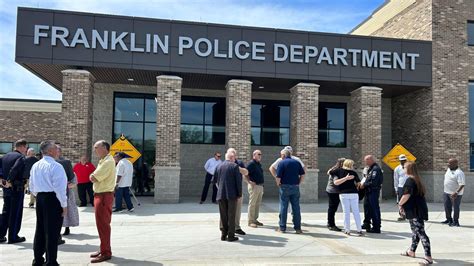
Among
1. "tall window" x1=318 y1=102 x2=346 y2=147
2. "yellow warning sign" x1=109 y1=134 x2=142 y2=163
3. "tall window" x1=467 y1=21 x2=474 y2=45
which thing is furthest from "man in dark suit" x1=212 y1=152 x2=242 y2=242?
"tall window" x1=467 y1=21 x2=474 y2=45

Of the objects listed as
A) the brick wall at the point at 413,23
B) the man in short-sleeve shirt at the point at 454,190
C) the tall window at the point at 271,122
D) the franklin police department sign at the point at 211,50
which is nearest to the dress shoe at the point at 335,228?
the man in short-sleeve shirt at the point at 454,190

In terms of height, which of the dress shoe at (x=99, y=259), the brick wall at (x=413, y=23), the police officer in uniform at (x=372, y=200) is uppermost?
the brick wall at (x=413, y=23)


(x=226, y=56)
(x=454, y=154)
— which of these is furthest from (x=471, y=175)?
(x=226, y=56)

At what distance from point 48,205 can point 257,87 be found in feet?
40.4

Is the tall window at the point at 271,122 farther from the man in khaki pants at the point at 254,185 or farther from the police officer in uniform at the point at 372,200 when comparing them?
the police officer in uniform at the point at 372,200

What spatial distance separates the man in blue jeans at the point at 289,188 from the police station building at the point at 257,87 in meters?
5.85

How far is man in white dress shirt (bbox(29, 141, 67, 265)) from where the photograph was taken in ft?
19.3

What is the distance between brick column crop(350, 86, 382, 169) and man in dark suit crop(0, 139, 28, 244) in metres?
12.0

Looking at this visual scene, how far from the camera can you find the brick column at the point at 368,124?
51.6 ft

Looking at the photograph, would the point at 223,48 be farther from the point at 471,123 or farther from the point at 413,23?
the point at 471,123

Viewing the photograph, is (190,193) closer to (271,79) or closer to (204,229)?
(271,79)

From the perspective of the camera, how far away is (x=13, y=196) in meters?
7.55

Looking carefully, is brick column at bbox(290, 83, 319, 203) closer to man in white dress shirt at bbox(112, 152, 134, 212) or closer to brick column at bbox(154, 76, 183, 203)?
brick column at bbox(154, 76, 183, 203)

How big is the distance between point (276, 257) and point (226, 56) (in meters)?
9.40
